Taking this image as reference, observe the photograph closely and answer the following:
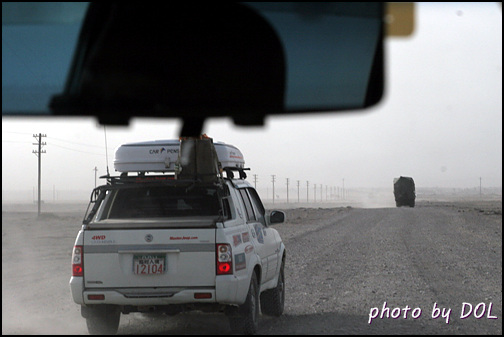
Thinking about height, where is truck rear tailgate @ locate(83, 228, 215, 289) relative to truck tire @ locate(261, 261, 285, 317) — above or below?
above

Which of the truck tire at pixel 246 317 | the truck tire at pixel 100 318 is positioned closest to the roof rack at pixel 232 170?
the truck tire at pixel 246 317

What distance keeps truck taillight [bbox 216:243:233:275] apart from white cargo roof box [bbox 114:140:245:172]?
1861 mm

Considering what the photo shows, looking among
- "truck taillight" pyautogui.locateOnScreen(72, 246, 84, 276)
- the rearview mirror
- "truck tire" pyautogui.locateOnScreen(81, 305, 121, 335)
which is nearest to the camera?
the rearview mirror

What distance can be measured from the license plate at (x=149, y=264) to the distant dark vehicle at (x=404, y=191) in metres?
70.0

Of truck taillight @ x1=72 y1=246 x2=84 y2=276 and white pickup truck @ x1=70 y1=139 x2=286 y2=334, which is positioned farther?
truck taillight @ x1=72 y1=246 x2=84 y2=276

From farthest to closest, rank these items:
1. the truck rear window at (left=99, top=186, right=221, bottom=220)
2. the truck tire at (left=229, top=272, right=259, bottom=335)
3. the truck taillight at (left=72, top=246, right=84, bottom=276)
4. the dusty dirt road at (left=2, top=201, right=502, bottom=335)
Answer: the dusty dirt road at (left=2, top=201, right=502, bottom=335), the truck rear window at (left=99, top=186, right=221, bottom=220), the truck tire at (left=229, top=272, right=259, bottom=335), the truck taillight at (left=72, top=246, right=84, bottom=276)

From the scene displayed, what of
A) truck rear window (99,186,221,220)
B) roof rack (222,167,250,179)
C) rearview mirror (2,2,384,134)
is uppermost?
rearview mirror (2,2,384,134)

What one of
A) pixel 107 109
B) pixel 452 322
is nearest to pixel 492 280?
pixel 452 322

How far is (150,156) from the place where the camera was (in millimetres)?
9383

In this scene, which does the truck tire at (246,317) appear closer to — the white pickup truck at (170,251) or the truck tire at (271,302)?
the white pickup truck at (170,251)

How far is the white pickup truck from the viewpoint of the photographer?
782cm

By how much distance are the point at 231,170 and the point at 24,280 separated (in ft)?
24.8
